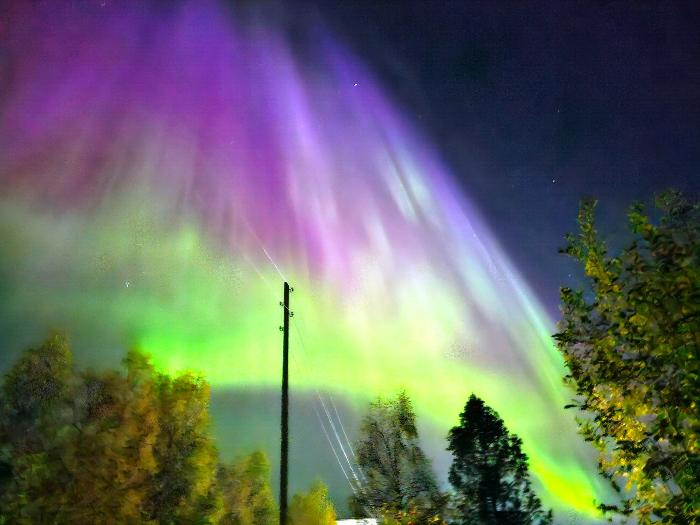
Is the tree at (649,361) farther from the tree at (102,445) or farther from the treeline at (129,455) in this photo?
the tree at (102,445)

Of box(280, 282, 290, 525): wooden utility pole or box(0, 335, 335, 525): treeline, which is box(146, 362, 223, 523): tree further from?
box(280, 282, 290, 525): wooden utility pole

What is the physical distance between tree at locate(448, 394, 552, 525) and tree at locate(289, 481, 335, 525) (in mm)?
26683

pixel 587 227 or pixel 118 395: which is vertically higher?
pixel 118 395

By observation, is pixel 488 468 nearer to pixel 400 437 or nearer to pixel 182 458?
pixel 400 437

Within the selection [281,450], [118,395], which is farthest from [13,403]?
[281,450]

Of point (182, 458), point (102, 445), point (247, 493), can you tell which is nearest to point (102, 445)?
point (102, 445)

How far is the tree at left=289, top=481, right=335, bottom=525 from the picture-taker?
75456 mm

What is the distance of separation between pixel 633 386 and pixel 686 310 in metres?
1.60

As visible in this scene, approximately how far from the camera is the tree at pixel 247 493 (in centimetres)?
6512

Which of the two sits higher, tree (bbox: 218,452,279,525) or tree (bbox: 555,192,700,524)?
tree (bbox: 218,452,279,525)

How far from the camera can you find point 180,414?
38.3m

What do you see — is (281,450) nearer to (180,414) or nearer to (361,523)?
(180,414)

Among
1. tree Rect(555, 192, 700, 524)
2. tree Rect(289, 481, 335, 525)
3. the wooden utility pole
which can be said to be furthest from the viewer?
tree Rect(289, 481, 335, 525)

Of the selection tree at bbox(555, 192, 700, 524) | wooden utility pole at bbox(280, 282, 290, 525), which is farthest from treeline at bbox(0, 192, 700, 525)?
wooden utility pole at bbox(280, 282, 290, 525)
